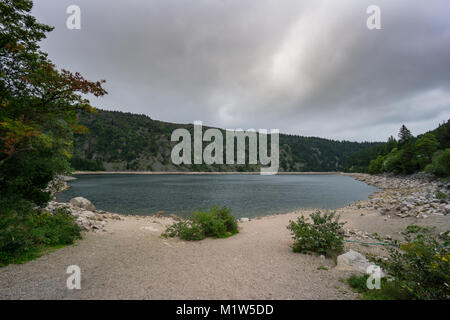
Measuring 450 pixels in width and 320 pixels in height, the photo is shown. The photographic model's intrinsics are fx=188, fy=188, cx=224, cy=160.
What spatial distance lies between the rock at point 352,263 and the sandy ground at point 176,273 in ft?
0.97

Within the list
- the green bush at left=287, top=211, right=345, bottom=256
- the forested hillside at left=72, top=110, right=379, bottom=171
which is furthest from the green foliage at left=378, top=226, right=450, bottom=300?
the forested hillside at left=72, top=110, right=379, bottom=171

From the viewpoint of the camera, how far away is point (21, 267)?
16.7 feet

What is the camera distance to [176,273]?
5.15 metres

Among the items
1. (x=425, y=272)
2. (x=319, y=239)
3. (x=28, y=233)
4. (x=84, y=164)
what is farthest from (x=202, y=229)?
(x=84, y=164)

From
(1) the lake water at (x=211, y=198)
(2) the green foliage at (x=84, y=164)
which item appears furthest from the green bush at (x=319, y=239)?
(2) the green foliage at (x=84, y=164)

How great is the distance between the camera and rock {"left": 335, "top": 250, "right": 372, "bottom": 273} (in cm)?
535

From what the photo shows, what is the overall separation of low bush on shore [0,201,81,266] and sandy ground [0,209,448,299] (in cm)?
50

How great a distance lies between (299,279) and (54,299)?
554 centimetres

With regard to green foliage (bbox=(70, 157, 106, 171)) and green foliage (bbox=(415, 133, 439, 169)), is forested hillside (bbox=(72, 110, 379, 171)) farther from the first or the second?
green foliage (bbox=(415, 133, 439, 169))

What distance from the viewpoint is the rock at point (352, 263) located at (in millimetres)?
5355

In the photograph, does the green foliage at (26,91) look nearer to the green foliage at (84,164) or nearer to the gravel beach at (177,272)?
the gravel beach at (177,272)

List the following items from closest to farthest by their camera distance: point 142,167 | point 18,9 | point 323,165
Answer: point 18,9 → point 142,167 → point 323,165
